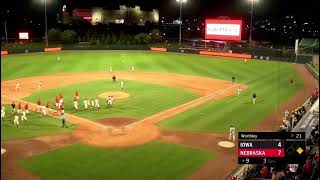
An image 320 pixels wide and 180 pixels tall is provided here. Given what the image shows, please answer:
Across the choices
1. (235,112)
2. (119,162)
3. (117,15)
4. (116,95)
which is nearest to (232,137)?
(235,112)

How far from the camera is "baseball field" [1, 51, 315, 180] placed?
21594mm

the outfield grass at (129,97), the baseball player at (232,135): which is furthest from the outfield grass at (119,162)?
the outfield grass at (129,97)

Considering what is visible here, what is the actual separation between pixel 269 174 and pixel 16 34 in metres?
90.7

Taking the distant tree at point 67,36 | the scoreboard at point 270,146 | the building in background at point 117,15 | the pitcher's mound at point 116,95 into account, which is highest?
the building in background at point 117,15

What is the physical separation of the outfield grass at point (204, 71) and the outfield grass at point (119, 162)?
5458mm

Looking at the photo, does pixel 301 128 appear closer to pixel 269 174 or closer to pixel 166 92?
pixel 269 174

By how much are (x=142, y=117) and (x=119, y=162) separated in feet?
32.4

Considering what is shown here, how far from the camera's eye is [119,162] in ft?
72.2

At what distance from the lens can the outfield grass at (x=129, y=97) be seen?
108 feet

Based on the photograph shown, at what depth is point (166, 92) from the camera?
41.9m

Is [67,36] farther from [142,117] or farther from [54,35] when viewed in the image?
[142,117]

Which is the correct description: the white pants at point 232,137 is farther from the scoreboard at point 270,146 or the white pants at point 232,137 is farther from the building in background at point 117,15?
the building in background at point 117,15
